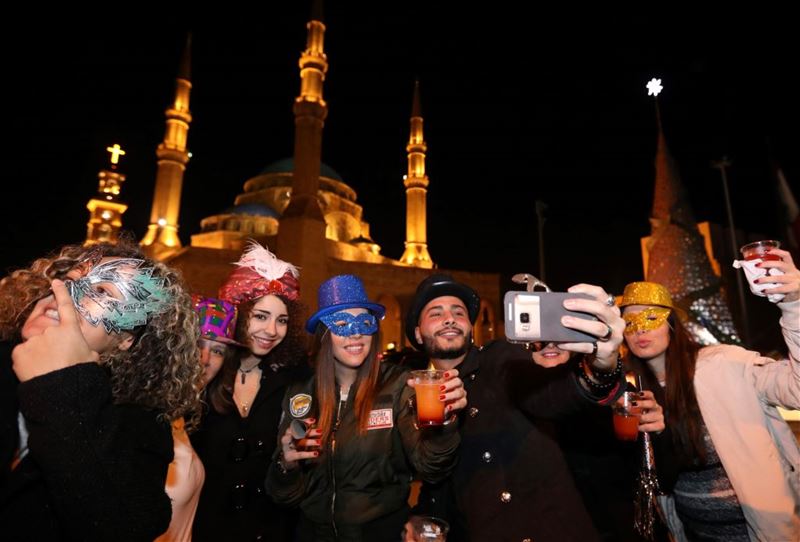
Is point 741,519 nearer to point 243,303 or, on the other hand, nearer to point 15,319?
point 243,303

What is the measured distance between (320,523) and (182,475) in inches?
32.1

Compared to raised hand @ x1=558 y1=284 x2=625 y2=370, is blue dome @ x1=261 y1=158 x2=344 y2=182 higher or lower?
higher

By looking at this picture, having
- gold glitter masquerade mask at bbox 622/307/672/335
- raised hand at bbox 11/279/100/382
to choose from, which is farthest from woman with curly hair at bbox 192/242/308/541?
gold glitter masquerade mask at bbox 622/307/672/335

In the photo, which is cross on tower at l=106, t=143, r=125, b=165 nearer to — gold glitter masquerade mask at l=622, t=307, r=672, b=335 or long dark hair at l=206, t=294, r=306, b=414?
long dark hair at l=206, t=294, r=306, b=414

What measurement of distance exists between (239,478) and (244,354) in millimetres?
915

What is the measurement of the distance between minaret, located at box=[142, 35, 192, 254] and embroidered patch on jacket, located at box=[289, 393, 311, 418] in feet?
84.7

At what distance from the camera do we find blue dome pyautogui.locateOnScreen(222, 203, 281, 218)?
1278 inches

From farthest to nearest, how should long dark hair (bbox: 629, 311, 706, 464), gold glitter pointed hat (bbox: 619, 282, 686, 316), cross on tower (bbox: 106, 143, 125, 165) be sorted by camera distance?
cross on tower (bbox: 106, 143, 125, 165)
gold glitter pointed hat (bbox: 619, 282, 686, 316)
long dark hair (bbox: 629, 311, 706, 464)

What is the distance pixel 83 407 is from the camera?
4.51 ft

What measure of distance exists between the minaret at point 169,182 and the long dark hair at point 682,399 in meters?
27.0

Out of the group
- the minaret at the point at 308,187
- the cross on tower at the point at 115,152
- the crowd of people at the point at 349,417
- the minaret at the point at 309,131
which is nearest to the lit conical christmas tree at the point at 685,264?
the crowd of people at the point at 349,417

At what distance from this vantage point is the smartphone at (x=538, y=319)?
4.67ft

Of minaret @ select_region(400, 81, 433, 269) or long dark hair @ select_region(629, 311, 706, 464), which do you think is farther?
minaret @ select_region(400, 81, 433, 269)

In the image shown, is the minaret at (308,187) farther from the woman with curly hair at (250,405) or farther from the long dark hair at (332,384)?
the long dark hair at (332,384)
